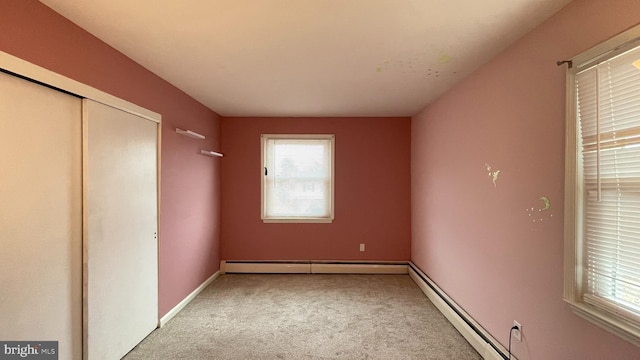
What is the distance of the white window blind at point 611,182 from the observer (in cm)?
118

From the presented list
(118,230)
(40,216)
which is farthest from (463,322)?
(40,216)

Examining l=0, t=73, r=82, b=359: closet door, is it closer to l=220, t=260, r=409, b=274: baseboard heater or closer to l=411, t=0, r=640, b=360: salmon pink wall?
l=220, t=260, r=409, b=274: baseboard heater

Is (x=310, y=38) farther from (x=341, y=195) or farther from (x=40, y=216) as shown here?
(x=341, y=195)

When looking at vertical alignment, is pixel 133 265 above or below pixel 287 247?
above

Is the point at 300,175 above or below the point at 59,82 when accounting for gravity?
below

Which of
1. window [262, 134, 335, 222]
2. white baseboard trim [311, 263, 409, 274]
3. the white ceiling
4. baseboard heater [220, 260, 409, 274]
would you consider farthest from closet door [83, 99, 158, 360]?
white baseboard trim [311, 263, 409, 274]

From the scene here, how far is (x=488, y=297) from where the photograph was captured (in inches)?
85.8

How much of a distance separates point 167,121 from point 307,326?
255 cm

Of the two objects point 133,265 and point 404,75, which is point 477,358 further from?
point 133,265

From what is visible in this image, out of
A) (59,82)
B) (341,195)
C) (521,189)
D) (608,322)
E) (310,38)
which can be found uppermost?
(310,38)

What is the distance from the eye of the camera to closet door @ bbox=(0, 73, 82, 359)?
1.40m

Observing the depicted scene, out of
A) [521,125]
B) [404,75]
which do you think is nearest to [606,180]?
[521,125]

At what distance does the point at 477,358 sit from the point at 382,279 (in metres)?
1.80

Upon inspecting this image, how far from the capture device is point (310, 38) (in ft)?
6.13
